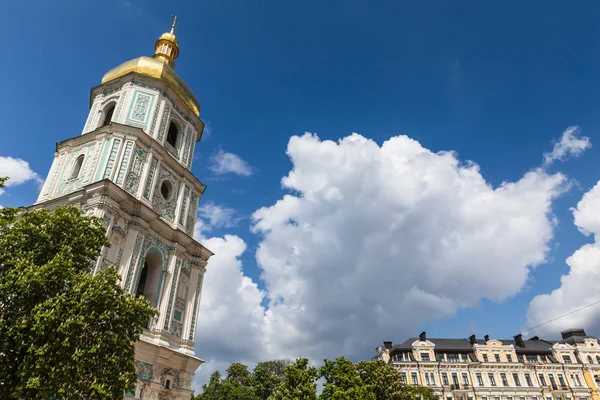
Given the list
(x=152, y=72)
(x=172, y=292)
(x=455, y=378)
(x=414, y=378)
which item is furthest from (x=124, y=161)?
(x=455, y=378)

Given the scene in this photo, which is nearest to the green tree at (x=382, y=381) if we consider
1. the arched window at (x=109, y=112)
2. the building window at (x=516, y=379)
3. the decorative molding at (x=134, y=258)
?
the decorative molding at (x=134, y=258)

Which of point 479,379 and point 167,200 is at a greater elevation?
point 167,200

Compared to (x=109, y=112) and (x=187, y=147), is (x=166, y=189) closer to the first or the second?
(x=187, y=147)

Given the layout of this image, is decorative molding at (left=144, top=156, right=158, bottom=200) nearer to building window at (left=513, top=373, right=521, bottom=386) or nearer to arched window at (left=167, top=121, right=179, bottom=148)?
arched window at (left=167, top=121, right=179, bottom=148)

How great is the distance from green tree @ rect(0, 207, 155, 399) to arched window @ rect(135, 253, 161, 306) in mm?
8597

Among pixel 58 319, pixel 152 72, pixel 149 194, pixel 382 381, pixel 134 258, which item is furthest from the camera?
pixel 382 381

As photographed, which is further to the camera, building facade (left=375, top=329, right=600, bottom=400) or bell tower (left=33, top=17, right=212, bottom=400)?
building facade (left=375, top=329, right=600, bottom=400)

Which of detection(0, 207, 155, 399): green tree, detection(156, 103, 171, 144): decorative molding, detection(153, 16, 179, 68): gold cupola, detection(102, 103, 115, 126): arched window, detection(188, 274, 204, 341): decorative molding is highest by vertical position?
detection(153, 16, 179, 68): gold cupola

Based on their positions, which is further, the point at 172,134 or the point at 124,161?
the point at 172,134

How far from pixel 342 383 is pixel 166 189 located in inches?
704

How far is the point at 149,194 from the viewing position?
69.8 feet

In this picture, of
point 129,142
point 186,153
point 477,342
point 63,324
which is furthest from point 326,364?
point 477,342

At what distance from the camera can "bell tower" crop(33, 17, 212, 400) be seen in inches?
725

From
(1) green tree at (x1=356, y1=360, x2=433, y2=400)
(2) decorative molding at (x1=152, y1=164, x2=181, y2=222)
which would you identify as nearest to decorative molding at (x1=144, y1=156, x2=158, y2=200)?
(2) decorative molding at (x1=152, y1=164, x2=181, y2=222)
